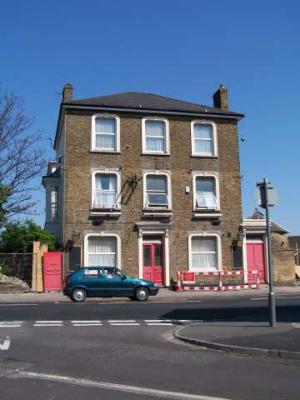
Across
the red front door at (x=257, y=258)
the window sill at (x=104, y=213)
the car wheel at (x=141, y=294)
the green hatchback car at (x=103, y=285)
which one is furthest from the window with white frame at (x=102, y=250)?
the red front door at (x=257, y=258)

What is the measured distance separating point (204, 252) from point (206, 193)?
346 cm

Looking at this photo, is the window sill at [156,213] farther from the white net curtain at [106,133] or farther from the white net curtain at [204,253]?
the white net curtain at [106,133]

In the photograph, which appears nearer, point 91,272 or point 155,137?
point 91,272

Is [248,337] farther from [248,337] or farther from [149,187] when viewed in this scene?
[149,187]

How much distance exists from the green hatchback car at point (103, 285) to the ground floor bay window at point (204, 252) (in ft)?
25.4

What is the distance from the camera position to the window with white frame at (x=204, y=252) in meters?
31.8

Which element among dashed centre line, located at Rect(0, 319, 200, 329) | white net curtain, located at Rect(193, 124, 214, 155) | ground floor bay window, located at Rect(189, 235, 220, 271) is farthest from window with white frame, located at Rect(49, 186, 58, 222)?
dashed centre line, located at Rect(0, 319, 200, 329)

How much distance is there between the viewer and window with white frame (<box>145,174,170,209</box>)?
103ft

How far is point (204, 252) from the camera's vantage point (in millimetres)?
31891

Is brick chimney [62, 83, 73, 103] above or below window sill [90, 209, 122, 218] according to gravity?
above

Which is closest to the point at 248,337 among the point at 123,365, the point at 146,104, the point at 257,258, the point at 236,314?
the point at 123,365

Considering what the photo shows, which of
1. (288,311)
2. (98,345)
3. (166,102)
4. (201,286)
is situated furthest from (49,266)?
(98,345)

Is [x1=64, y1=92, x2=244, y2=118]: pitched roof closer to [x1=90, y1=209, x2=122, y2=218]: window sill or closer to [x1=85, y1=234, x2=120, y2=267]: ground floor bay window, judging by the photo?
[x1=90, y1=209, x2=122, y2=218]: window sill

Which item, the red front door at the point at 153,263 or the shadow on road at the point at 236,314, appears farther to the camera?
the red front door at the point at 153,263
